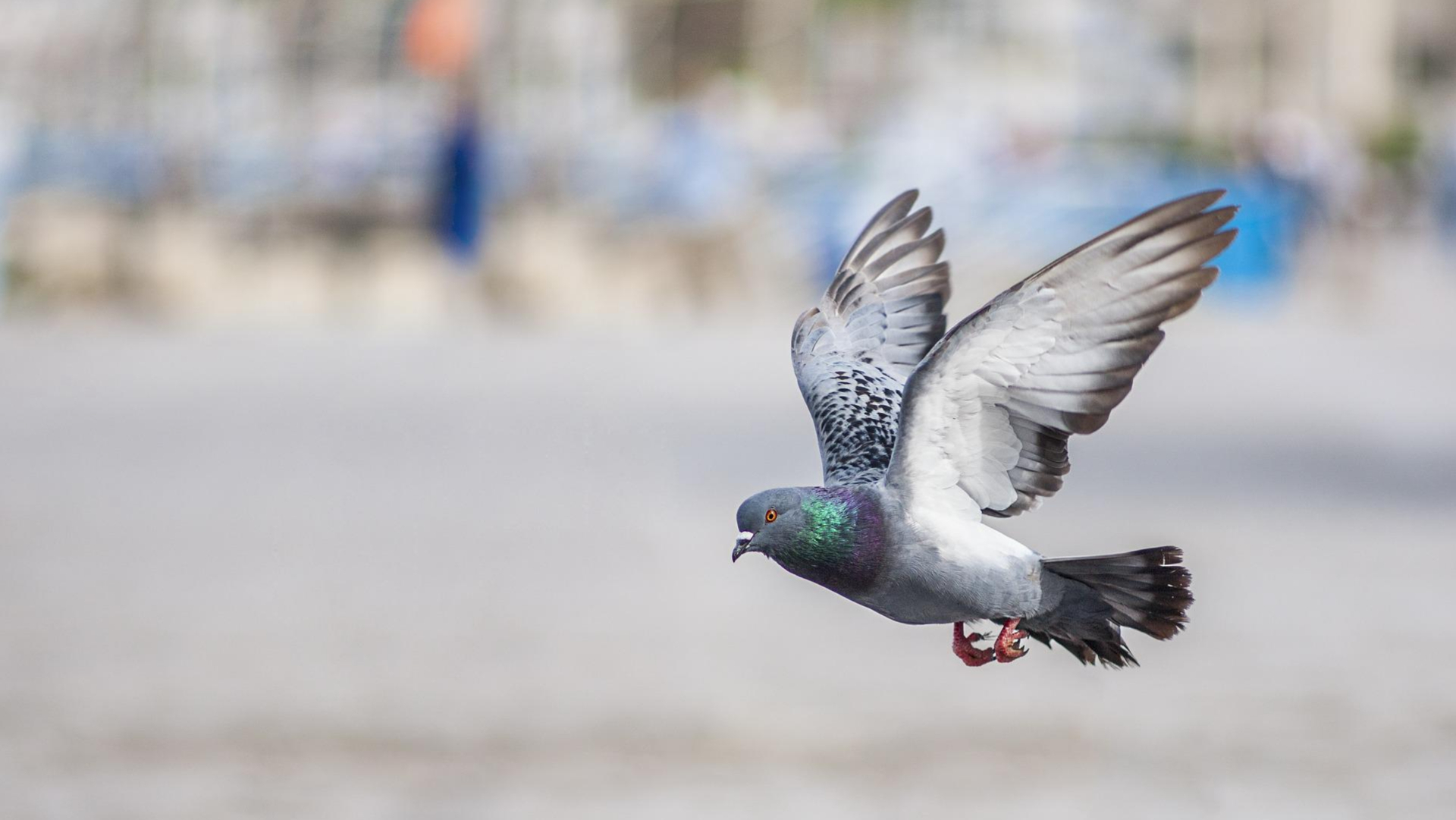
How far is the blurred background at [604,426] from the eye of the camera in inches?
409

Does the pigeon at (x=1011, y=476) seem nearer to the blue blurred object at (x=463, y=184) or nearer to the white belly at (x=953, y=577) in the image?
the white belly at (x=953, y=577)

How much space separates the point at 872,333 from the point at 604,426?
618 mm

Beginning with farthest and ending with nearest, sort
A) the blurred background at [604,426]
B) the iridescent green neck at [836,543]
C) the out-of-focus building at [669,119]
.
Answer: the out-of-focus building at [669,119] < the blurred background at [604,426] < the iridescent green neck at [836,543]

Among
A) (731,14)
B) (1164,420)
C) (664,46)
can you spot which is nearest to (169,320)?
(1164,420)

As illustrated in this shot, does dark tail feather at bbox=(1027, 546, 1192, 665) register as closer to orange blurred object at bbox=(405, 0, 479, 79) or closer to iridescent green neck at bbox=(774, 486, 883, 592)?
iridescent green neck at bbox=(774, 486, 883, 592)

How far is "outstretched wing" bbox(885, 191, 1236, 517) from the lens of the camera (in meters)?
1.04

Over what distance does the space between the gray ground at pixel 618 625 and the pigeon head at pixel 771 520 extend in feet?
19.0

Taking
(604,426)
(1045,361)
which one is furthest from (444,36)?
(604,426)

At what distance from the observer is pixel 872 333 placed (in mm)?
1587

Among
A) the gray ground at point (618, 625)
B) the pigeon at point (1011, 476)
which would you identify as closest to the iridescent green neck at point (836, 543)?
the pigeon at point (1011, 476)

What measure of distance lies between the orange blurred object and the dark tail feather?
19353mm

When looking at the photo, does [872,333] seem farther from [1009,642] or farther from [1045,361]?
[1009,642]

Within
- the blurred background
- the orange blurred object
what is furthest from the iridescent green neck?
the orange blurred object

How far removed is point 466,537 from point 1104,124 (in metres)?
24.3
